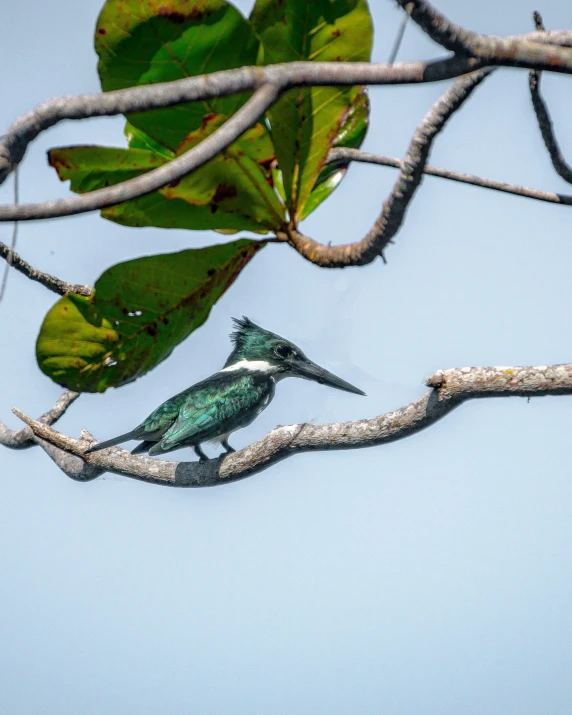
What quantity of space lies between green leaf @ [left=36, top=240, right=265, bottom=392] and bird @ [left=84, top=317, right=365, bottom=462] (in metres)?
1.96

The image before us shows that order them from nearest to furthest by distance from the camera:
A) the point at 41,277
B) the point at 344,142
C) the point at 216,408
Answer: the point at 344,142
the point at 41,277
the point at 216,408

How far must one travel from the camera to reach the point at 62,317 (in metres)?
3.08

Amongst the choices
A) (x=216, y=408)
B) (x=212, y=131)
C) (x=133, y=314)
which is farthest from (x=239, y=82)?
(x=216, y=408)

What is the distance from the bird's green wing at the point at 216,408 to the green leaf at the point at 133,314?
2.17m

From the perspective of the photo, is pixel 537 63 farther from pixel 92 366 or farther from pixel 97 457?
pixel 97 457

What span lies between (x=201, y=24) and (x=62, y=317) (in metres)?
1.08

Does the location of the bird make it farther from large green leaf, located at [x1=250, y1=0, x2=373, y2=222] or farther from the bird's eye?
large green leaf, located at [x1=250, y1=0, x2=373, y2=222]

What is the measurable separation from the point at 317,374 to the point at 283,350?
258 millimetres

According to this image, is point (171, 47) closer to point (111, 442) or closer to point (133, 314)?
point (133, 314)

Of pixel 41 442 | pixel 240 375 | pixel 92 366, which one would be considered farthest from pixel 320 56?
pixel 240 375

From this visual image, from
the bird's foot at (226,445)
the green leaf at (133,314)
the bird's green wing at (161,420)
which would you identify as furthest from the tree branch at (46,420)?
the green leaf at (133,314)

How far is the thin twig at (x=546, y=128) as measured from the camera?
3.48 m

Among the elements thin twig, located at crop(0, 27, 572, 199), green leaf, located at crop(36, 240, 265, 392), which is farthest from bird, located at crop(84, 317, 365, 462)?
thin twig, located at crop(0, 27, 572, 199)

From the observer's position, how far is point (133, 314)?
3.10m
